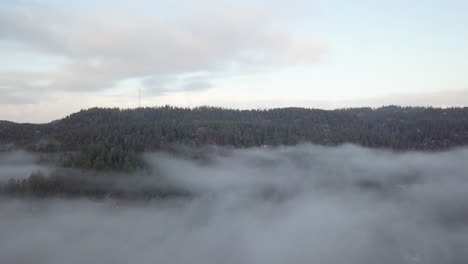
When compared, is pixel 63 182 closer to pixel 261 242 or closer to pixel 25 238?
pixel 25 238

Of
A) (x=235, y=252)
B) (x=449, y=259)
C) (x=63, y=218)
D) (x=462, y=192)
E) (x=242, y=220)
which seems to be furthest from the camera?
(x=462, y=192)

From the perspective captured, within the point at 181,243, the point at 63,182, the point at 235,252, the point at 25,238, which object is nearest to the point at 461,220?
the point at 235,252

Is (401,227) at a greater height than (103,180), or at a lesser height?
lesser

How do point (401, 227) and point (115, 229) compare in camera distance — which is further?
point (401, 227)

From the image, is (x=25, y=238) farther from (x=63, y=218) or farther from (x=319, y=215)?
(x=319, y=215)

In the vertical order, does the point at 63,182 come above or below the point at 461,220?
above

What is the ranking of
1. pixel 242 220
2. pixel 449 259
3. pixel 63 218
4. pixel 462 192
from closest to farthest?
pixel 449 259, pixel 63 218, pixel 242 220, pixel 462 192

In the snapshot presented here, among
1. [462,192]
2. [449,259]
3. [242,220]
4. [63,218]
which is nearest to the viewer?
[449,259]

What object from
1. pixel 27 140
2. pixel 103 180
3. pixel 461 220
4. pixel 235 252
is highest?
pixel 27 140

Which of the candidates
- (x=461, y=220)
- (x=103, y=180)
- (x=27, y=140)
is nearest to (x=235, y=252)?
(x=103, y=180)
